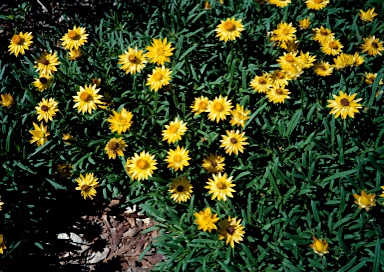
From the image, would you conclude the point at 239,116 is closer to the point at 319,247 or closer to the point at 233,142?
the point at 233,142

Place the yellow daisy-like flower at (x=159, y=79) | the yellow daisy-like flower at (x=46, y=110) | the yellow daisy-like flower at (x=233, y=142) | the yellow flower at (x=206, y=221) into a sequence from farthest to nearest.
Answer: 1. the yellow daisy-like flower at (x=46, y=110)
2. the yellow daisy-like flower at (x=159, y=79)
3. the yellow daisy-like flower at (x=233, y=142)
4. the yellow flower at (x=206, y=221)

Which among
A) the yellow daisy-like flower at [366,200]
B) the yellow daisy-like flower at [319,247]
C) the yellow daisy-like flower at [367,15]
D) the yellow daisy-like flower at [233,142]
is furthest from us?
the yellow daisy-like flower at [367,15]

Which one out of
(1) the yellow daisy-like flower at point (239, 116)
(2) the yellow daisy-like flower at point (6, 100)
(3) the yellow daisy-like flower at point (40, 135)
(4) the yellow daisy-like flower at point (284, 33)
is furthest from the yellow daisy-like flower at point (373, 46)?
(2) the yellow daisy-like flower at point (6, 100)

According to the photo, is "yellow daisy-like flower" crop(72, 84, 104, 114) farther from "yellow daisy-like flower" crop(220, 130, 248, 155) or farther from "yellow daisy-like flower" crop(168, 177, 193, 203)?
"yellow daisy-like flower" crop(220, 130, 248, 155)

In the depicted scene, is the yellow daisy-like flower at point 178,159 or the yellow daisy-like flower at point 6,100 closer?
the yellow daisy-like flower at point 178,159

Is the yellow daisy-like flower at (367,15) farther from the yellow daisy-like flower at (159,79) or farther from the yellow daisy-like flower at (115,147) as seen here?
the yellow daisy-like flower at (115,147)
